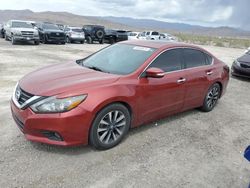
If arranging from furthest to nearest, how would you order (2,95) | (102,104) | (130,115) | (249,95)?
(249,95), (2,95), (130,115), (102,104)

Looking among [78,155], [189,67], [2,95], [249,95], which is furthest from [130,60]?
[249,95]

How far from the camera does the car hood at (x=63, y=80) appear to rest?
11.7 feet

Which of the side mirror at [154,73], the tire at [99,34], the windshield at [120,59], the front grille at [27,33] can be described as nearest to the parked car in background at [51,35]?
the front grille at [27,33]

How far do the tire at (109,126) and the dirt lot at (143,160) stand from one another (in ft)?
0.49

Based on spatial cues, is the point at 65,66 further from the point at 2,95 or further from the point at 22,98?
the point at 2,95

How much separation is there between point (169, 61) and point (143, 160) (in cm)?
188

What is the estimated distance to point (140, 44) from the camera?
4898 mm

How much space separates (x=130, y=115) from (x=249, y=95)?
530 centimetres

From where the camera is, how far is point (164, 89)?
4.48m

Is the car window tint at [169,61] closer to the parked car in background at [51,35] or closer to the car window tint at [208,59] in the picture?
the car window tint at [208,59]

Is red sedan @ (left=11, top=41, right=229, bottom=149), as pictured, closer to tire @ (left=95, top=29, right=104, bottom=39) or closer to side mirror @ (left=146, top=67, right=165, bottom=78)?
side mirror @ (left=146, top=67, right=165, bottom=78)

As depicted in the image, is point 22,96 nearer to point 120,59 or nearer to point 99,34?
point 120,59

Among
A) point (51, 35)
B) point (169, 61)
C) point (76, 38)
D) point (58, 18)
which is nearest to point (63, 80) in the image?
point (169, 61)

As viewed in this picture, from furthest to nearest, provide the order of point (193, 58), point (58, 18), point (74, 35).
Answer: point (58, 18) → point (74, 35) → point (193, 58)
